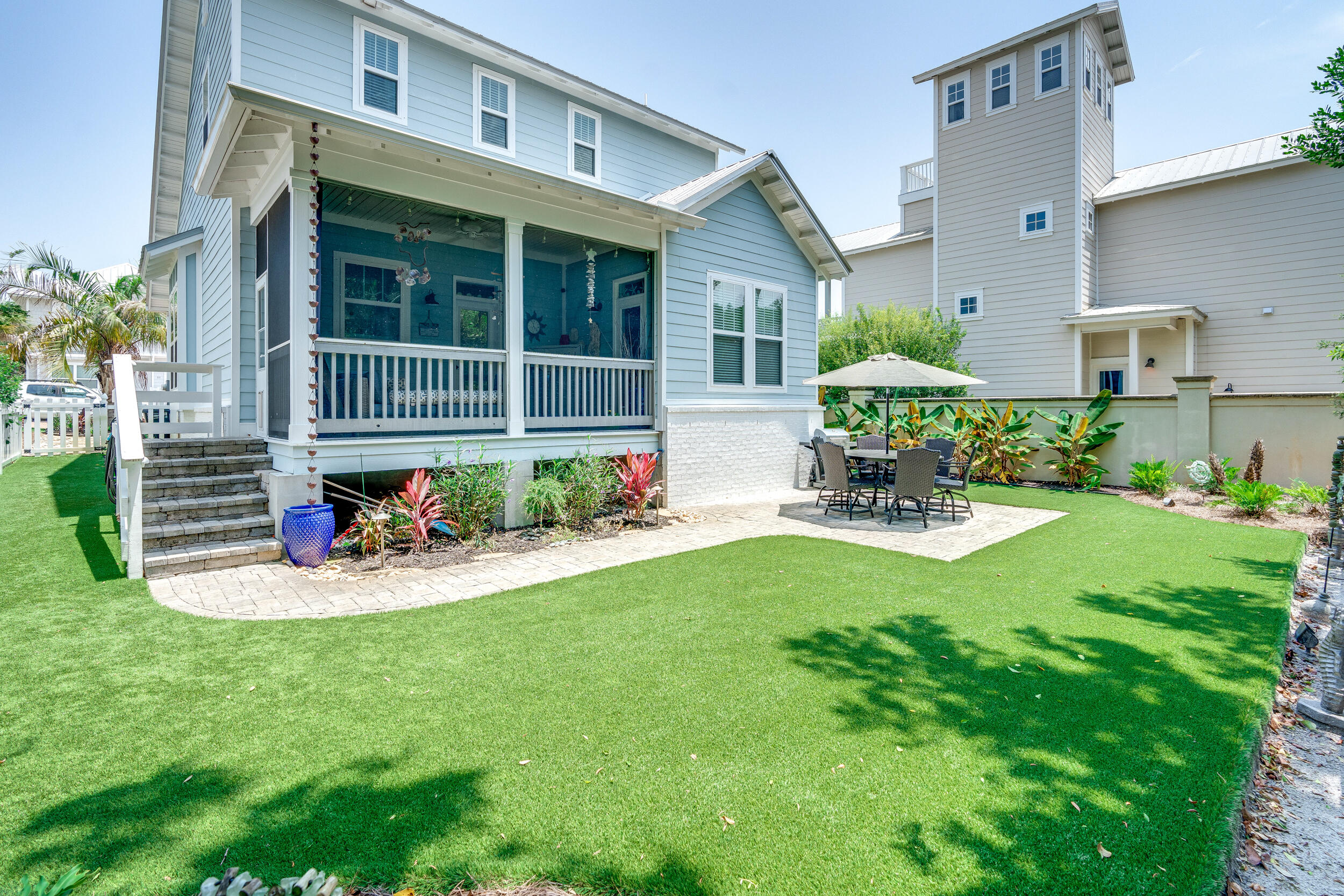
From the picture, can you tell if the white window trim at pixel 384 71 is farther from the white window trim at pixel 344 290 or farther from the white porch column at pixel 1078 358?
the white porch column at pixel 1078 358

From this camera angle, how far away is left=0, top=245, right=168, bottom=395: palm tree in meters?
20.5

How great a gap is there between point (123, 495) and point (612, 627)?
4.74 meters

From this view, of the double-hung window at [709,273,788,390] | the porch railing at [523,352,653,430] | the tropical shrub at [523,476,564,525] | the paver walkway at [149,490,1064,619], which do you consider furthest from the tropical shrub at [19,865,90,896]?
the double-hung window at [709,273,788,390]

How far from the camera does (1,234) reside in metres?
28.9

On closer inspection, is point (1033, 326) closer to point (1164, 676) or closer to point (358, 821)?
point (1164, 676)

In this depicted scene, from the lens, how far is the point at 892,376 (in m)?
9.02

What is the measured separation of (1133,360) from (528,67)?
14781mm

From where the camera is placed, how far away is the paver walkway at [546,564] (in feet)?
16.4

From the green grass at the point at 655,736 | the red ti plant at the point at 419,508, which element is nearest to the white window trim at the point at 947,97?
the green grass at the point at 655,736

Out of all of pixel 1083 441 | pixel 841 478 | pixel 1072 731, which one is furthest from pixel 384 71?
pixel 1083 441

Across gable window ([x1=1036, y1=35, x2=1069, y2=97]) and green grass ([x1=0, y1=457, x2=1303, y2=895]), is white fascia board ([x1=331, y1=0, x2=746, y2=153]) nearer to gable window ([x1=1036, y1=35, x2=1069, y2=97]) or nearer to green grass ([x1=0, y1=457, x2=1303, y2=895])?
gable window ([x1=1036, y1=35, x2=1069, y2=97])

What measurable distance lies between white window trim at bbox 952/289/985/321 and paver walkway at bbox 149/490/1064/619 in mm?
9352

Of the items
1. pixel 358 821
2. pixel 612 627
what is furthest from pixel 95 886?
pixel 612 627

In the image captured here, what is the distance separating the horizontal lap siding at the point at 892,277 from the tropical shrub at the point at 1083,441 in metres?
7.44
